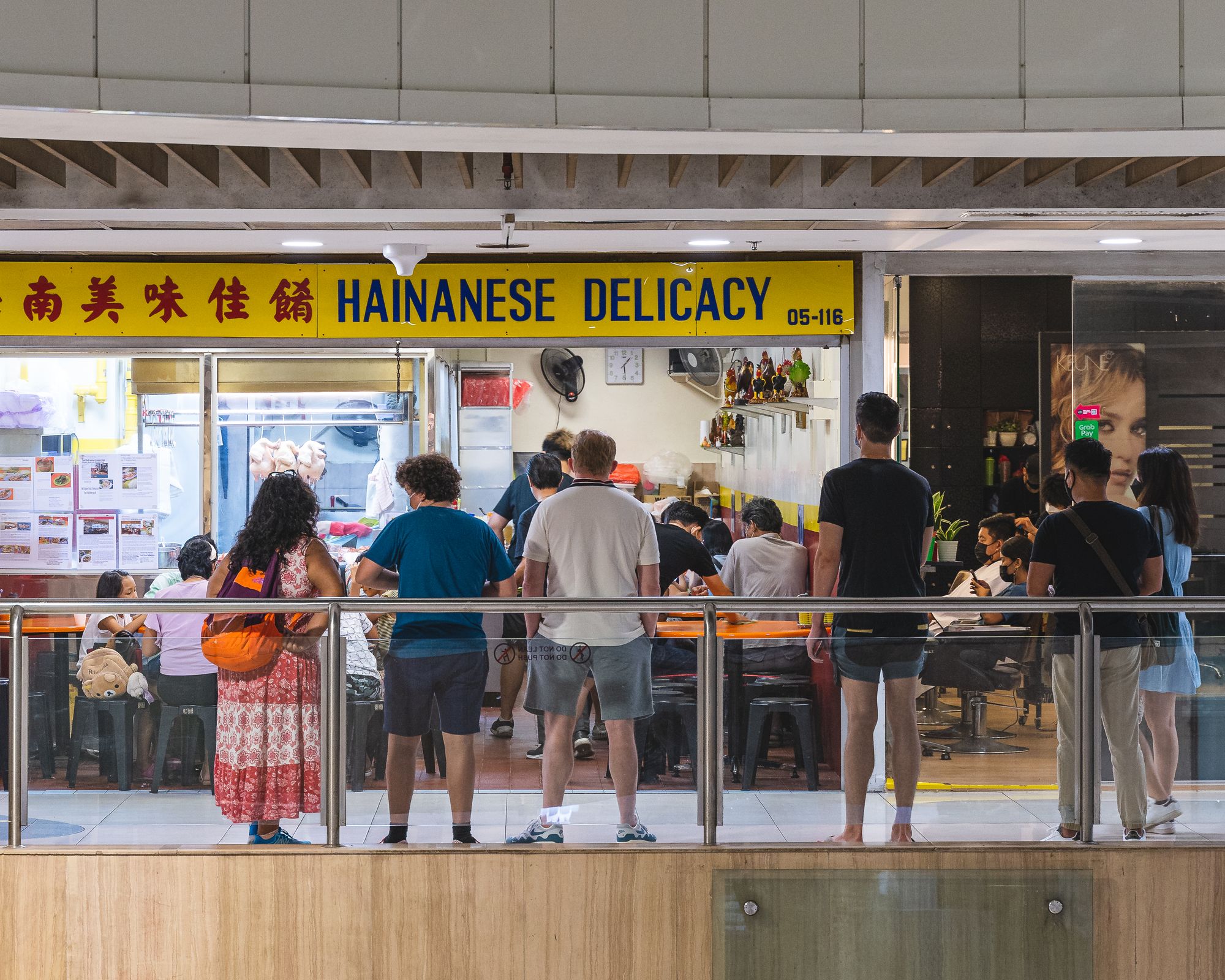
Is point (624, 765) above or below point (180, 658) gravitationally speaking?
below

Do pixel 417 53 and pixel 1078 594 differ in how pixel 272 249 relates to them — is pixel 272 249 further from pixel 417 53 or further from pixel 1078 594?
pixel 1078 594

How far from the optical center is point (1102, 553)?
4.51 meters

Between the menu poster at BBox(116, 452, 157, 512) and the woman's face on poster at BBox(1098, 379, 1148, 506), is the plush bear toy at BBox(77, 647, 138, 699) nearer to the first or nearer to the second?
the menu poster at BBox(116, 452, 157, 512)

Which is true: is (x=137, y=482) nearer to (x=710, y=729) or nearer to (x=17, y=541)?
(x=17, y=541)

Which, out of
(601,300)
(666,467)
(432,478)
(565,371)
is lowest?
(432,478)

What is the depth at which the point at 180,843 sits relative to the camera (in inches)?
171

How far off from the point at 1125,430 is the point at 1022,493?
6.99ft

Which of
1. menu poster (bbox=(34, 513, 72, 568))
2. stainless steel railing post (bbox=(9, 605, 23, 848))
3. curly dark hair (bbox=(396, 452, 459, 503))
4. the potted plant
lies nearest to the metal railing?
stainless steel railing post (bbox=(9, 605, 23, 848))

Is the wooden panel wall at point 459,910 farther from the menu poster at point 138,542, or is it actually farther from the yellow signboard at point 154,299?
the menu poster at point 138,542

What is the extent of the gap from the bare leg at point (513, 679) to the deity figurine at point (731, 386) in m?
4.75

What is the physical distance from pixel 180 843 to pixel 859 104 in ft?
11.3

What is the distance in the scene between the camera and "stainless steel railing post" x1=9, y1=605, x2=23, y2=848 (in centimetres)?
415

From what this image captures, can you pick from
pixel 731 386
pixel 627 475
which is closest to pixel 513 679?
pixel 731 386

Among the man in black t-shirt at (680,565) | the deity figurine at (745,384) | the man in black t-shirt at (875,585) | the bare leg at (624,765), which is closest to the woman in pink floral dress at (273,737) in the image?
the bare leg at (624,765)
